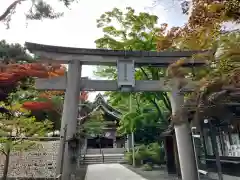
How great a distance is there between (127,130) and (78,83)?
760cm

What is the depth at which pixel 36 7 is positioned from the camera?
938cm

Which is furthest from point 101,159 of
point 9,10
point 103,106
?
point 9,10

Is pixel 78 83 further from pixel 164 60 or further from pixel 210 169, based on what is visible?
pixel 210 169

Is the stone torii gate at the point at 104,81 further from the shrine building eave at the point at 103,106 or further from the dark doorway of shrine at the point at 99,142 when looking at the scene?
the dark doorway of shrine at the point at 99,142

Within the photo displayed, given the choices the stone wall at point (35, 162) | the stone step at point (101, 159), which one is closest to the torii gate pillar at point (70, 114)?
the stone wall at point (35, 162)

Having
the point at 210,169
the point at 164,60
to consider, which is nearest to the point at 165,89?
the point at 164,60

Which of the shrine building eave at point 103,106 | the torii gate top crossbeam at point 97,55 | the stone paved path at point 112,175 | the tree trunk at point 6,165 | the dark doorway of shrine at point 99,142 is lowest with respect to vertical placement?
the stone paved path at point 112,175

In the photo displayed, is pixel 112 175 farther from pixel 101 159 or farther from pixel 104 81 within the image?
pixel 101 159

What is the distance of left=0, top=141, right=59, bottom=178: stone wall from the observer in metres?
7.92

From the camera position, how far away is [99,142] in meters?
29.8

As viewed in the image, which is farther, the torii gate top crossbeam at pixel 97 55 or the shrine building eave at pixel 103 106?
the shrine building eave at pixel 103 106

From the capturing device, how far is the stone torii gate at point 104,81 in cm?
823

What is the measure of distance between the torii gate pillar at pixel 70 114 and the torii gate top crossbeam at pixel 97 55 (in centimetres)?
37

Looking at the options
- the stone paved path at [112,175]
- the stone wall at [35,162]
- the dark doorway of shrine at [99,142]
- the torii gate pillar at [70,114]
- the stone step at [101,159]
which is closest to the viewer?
the torii gate pillar at [70,114]
